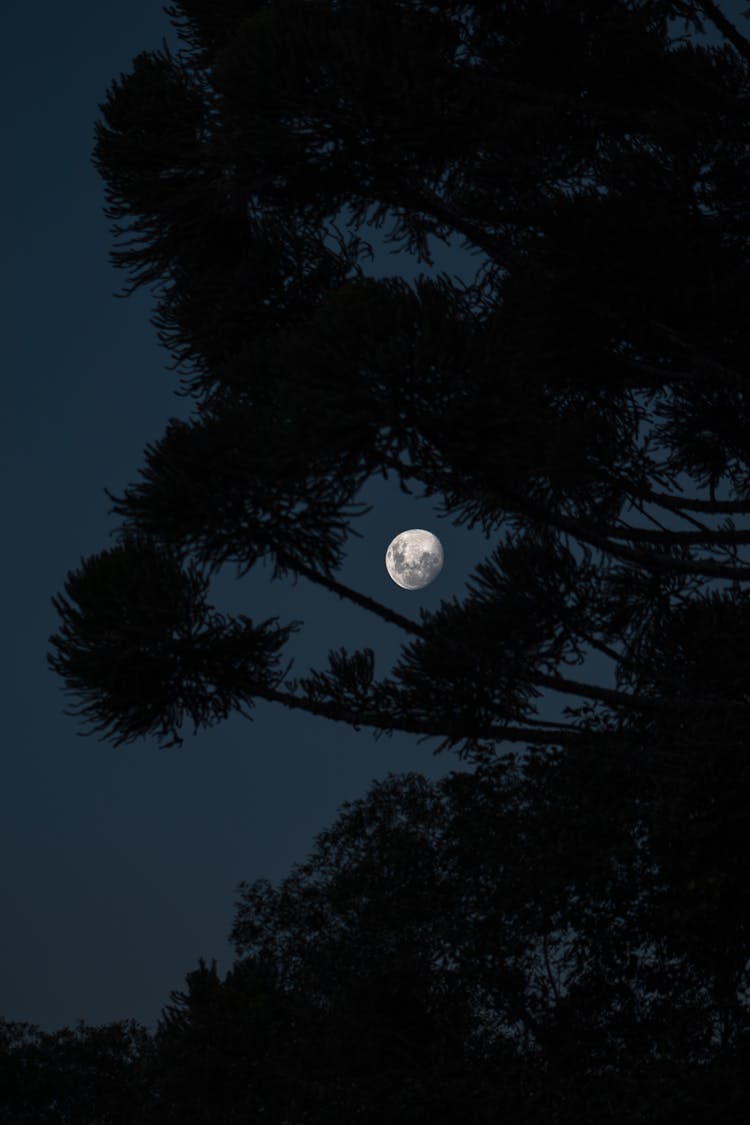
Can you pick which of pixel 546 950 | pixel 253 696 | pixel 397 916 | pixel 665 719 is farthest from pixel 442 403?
pixel 397 916

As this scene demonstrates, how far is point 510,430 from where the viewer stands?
22.5 feet

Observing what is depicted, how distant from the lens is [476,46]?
29.8ft

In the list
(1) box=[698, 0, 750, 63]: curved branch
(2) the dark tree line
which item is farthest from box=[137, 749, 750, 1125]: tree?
(1) box=[698, 0, 750, 63]: curved branch

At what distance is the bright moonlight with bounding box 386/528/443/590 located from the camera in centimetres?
1423

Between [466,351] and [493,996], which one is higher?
[466,351]

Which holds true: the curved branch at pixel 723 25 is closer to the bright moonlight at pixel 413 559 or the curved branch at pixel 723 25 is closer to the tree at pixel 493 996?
the tree at pixel 493 996

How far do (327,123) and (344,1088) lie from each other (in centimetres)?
1010

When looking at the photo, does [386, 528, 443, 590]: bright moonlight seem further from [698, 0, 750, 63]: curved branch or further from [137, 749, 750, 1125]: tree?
[698, 0, 750, 63]: curved branch

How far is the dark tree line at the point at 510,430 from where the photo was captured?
24.6 feet

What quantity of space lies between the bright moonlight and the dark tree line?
3.27 m

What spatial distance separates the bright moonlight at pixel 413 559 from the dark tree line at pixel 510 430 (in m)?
3.27

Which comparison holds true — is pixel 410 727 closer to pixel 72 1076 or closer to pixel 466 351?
pixel 466 351

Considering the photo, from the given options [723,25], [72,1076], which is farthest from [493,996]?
[72,1076]

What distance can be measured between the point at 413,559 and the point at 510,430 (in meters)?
7.49
